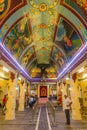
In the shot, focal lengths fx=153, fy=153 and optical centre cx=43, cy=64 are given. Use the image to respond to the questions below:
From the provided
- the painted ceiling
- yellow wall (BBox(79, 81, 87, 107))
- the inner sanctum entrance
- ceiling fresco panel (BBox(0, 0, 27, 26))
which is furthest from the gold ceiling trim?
the inner sanctum entrance

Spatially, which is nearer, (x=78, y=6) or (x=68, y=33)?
(x=78, y=6)

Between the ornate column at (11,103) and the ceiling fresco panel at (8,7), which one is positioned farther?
the ornate column at (11,103)

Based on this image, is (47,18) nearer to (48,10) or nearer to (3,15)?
(48,10)

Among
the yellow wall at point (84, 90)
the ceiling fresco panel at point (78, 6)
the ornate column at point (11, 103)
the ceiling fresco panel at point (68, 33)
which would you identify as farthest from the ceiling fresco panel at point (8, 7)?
the yellow wall at point (84, 90)

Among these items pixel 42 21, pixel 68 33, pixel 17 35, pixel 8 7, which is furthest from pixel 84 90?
pixel 8 7

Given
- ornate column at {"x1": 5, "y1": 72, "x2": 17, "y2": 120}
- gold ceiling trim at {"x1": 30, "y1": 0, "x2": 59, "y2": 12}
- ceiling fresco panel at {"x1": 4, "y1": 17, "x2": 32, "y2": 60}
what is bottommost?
ornate column at {"x1": 5, "y1": 72, "x2": 17, "y2": 120}

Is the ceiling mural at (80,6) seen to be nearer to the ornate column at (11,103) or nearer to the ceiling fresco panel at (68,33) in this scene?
the ceiling fresco panel at (68,33)

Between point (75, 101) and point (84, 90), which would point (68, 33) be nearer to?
point (75, 101)

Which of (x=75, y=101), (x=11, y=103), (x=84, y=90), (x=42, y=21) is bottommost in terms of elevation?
(x=11, y=103)

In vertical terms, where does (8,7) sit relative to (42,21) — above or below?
below

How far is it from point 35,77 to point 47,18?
20219mm

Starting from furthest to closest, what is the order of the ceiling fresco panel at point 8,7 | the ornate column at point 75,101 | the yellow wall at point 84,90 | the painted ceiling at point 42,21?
the yellow wall at point 84,90 → the ornate column at point 75,101 → the painted ceiling at point 42,21 → the ceiling fresco panel at point 8,7

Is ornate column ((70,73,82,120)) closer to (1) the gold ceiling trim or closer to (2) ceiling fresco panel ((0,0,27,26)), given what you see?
(1) the gold ceiling trim

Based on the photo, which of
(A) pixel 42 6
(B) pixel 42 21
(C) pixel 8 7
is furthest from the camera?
(B) pixel 42 21
